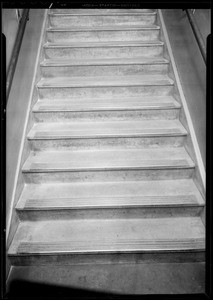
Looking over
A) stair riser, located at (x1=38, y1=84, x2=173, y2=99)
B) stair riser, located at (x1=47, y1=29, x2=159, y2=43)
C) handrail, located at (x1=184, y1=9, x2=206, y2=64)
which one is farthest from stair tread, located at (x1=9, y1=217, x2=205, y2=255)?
stair riser, located at (x1=47, y1=29, x2=159, y2=43)

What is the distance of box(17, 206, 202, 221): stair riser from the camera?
1.92m

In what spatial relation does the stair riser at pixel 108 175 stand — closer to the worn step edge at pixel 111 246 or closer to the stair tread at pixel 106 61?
the worn step edge at pixel 111 246

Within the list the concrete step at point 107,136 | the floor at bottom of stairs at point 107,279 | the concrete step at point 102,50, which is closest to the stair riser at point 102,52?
the concrete step at point 102,50

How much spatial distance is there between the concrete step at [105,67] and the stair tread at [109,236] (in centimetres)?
171

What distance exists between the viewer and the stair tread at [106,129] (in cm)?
229

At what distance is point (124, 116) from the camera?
99.9 inches

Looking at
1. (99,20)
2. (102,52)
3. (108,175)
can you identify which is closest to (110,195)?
(108,175)

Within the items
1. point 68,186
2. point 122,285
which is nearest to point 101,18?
point 68,186

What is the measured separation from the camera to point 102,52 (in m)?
3.08

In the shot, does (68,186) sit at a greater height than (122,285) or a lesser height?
greater

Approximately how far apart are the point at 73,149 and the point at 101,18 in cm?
207

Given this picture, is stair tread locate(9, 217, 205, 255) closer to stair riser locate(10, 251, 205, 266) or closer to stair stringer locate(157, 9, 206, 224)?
stair riser locate(10, 251, 205, 266)

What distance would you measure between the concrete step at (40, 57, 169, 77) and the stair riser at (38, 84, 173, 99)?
1.01 feet
